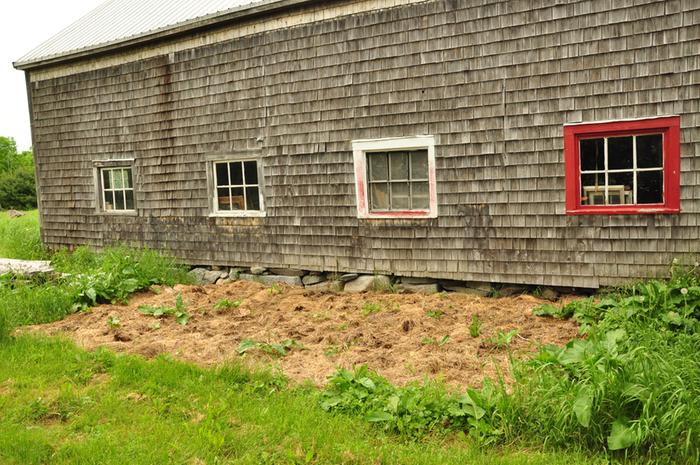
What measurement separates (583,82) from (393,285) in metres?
3.71

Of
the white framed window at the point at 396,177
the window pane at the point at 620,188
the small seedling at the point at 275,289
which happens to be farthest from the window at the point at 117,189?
the window pane at the point at 620,188

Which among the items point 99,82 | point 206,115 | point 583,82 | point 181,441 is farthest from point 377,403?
point 99,82

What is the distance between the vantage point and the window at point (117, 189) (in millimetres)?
11789

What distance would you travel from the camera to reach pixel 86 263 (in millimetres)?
11625

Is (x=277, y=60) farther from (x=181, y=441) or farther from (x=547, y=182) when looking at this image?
(x=181, y=441)

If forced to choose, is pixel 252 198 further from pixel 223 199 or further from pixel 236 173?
pixel 223 199

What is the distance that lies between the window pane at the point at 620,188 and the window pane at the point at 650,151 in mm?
203

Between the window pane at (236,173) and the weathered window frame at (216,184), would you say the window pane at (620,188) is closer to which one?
the weathered window frame at (216,184)

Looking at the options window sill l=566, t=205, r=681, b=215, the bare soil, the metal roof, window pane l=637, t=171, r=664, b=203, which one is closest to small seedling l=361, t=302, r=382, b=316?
the bare soil

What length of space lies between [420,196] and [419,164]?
448mm

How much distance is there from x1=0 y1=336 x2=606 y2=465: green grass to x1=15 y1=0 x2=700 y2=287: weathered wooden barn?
3973mm

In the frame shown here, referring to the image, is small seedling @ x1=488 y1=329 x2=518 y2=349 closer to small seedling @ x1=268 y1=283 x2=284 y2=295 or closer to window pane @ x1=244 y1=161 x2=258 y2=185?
small seedling @ x1=268 y1=283 x2=284 y2=295

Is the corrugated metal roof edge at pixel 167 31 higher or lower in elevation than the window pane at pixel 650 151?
higher

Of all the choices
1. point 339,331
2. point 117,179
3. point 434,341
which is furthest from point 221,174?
point 434,341
